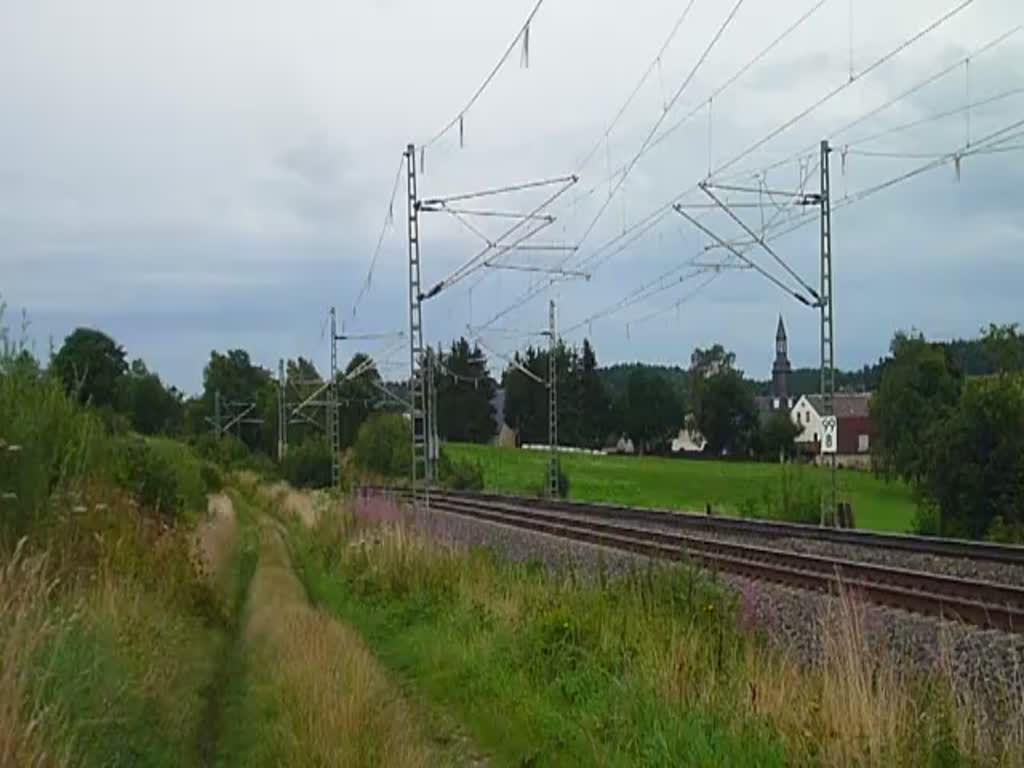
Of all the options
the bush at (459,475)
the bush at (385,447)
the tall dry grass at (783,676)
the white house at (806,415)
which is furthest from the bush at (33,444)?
the white house at (806,415)

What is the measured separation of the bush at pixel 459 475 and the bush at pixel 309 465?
11605 mm

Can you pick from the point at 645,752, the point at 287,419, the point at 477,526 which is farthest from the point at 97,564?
the point at 287,419

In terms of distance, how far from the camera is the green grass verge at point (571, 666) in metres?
10.6

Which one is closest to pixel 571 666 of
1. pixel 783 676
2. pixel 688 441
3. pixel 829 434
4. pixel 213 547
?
A: pixel 783 676

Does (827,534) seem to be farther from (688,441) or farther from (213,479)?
(688,441)

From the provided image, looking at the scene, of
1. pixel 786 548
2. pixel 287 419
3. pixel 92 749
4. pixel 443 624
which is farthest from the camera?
pixel 287 419

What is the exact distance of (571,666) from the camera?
14781 mm

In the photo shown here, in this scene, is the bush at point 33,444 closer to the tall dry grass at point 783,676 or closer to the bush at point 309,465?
the tall dry grass at point 783,676

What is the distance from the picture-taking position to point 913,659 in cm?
1397

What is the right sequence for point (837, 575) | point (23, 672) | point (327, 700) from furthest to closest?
1. point (837, 575)
2. point (327, 700)
3. point (23, 672)

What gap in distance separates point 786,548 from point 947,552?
12.3 feet

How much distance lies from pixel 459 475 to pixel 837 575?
63517 mm

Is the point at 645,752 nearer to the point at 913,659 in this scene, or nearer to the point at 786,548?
the point at 913,659

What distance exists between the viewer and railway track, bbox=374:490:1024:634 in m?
17.5
